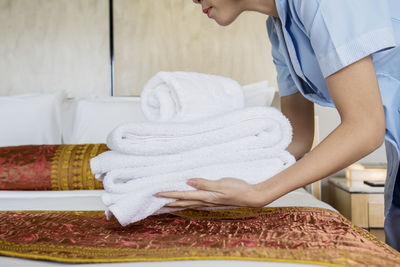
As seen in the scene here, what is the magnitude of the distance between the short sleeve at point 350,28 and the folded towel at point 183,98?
0.33 metres

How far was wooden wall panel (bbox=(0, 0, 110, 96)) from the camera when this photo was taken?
8.08 feet

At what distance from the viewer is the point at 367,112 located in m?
0.70

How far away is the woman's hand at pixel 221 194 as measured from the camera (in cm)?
76

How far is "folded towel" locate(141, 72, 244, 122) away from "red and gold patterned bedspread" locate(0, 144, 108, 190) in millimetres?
747

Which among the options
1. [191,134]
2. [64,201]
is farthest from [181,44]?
[191,134]

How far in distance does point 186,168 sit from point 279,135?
22cm

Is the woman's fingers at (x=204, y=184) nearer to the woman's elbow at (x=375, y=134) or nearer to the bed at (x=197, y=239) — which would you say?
the bed at (x=197, y=239)

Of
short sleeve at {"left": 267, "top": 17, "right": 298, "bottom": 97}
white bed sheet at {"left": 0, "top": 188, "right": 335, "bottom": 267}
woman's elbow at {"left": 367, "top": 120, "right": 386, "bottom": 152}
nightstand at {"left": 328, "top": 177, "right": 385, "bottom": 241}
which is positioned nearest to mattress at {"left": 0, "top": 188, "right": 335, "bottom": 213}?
white bed sheet at {"left": 0, "top": 188, "right": 335, "bottom": 267}

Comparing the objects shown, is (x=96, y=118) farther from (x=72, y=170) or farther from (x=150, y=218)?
(x=150, y=218)

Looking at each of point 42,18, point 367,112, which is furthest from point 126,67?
point 367,112

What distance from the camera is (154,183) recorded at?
814mm

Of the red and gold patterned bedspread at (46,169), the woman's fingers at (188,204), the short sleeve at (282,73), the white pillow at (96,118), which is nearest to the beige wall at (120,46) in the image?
the white pillow at (96,118)

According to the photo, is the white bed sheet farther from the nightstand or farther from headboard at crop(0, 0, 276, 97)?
headboard at crop(0, 0, 276, 97)

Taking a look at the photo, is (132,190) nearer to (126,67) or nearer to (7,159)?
(7,159)
